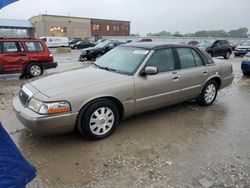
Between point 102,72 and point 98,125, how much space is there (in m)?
1.02

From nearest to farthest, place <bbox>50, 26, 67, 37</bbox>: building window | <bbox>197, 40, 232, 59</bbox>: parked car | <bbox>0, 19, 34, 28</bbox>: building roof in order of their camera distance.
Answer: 1. <bbox>197, 40, 232, 59</bbox>: parked car
2. <bbox>0, 19, 34, 28</bbox>: building roof
3. <bbox>50, 26, 67, 37</bbox>: building window

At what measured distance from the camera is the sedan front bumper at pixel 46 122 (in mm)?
2980

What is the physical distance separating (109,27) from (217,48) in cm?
4841

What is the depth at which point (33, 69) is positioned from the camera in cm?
877

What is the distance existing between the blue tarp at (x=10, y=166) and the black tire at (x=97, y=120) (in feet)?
4.41

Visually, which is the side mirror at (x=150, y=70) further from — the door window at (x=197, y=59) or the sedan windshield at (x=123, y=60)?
the door window at (x=197, y=59)

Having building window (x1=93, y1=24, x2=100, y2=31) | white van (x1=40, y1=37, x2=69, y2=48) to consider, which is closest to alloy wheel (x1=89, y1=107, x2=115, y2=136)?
white van (x1=40, y1=37, x2=69, y2=48)

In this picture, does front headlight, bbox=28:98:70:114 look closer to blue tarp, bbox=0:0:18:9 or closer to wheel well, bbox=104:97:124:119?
wheel well, bbox=104:97:124:119

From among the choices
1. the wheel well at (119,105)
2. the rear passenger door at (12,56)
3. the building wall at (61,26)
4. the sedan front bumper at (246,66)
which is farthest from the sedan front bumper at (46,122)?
the building wall at (61,26)

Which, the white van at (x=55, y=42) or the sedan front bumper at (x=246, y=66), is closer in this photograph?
the sedan front bumper at (x=246, y=66)

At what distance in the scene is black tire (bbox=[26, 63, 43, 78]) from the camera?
8.63 metres

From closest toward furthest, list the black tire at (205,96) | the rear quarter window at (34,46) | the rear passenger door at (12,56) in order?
1. the black tire at (205,96)
2. the rear passenger door at (12,56)
3. the rear quarter window at (34,46)

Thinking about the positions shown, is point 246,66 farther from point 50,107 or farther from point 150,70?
point 50,107

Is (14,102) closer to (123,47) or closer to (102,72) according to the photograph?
(102,72)
